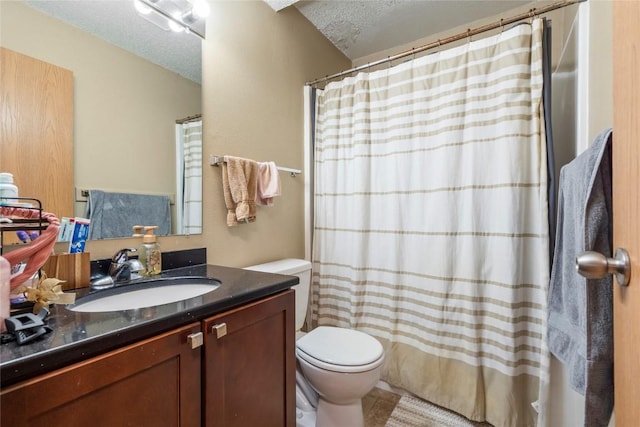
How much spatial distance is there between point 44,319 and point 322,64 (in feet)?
7.25

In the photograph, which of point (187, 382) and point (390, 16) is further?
point (390, 16)

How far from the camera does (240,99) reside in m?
1.61

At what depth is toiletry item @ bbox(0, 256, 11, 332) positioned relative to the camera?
57 centimetres

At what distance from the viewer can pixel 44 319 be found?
646 mm

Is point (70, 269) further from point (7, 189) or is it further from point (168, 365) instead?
point (168, 365)

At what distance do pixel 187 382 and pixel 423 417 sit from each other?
137 cm

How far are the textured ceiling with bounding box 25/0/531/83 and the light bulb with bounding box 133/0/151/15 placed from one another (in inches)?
0.8

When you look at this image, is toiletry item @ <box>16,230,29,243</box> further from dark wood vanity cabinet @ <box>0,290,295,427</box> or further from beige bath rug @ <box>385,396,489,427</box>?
beige bath rug @ <box>385,396,489,427</box>

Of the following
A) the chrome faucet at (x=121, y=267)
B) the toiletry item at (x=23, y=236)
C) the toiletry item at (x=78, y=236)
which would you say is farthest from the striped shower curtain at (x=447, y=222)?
the toiletry item at (x=23, y=236)

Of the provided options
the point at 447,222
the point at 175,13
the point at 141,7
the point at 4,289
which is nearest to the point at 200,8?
the point at 175,13

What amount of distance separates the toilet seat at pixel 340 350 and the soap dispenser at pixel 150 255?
738 mm

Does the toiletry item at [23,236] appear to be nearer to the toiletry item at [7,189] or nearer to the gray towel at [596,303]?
the toiletry item at [7,189]

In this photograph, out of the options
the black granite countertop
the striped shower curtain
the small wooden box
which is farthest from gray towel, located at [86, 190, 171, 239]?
the striped shower curtain

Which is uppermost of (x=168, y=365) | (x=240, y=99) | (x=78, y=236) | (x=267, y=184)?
(x=240, y=99)
